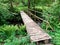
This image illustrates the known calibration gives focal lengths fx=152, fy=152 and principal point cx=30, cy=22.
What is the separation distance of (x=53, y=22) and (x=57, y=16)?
0.74m

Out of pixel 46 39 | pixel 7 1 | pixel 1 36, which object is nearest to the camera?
pixel 46 39

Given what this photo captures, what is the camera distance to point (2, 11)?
483 inches

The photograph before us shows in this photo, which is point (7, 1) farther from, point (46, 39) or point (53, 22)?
point (46, 39)

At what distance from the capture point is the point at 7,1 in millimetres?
17906

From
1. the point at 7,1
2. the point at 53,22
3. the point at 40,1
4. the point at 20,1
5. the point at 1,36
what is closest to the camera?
the point at 1,36

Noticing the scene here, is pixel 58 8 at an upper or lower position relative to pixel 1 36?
upper

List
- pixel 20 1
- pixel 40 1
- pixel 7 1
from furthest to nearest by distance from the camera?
pixel 20 1
pixel 7 1
pixel 40 1

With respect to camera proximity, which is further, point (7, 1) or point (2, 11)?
point (7, 1)

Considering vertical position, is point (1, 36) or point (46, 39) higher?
point (46, 39)

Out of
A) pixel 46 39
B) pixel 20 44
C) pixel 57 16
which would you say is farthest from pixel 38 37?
pixel 57 16

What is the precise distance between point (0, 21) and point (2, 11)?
2.73 ft

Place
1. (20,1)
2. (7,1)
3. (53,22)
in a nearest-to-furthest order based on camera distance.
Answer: (53,22) → (7,1) → (20,1)

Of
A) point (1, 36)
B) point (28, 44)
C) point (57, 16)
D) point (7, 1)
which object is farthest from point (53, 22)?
point (7, 1)

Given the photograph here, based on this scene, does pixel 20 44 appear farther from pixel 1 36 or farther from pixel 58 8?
pixel 58 8
